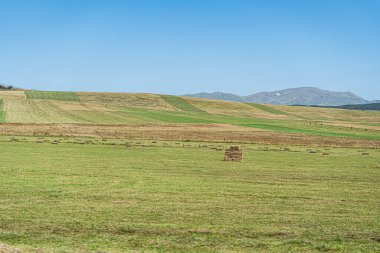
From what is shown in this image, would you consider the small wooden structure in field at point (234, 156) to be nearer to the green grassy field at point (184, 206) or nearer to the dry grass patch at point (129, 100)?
the green grassy field at point (184, 206)

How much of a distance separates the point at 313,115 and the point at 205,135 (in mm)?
83772

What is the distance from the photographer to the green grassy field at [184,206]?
47.4 feet

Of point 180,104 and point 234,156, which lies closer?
point 234,156

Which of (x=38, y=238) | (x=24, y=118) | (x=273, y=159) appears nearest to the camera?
(x=38, y=238)

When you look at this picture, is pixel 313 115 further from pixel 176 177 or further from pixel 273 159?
pixel 176 177

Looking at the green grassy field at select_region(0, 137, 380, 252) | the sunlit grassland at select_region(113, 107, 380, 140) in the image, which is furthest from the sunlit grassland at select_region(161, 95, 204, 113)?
the green grassy field at select_region(0, 137, 380, 252)

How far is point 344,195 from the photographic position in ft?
76.4

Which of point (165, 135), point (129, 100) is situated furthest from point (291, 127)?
point (129, 100)

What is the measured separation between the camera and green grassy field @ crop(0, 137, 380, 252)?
1445 centimetres

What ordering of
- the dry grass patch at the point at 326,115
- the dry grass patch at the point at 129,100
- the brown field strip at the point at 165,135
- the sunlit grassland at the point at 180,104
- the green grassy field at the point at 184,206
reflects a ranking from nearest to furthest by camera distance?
the green grassy field at the point at 184,206
the brown field strip at the point at 165,135
the sunlit grassland at the point at 180,104
the dry grass patch at the point at 129,100
the dry grass patch at the point at 326,115

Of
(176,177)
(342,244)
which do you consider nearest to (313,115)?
(176,177)

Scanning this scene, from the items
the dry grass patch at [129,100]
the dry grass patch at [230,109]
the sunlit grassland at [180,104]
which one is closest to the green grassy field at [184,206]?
the dry grass patch at [230,109]

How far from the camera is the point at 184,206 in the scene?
64.1 feet

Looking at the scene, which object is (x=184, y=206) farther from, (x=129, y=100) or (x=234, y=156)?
(x=129, y=100)
